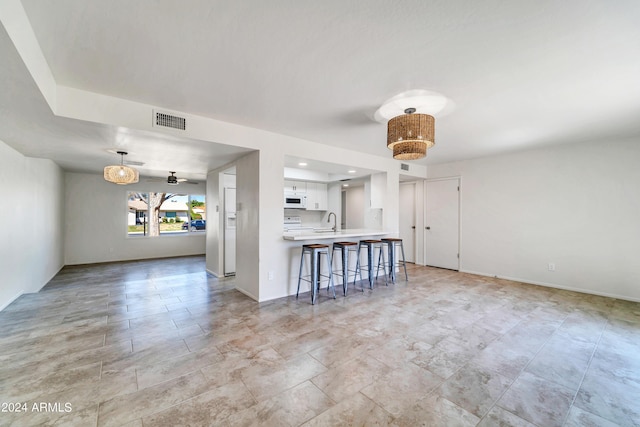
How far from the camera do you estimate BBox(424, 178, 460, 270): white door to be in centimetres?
600

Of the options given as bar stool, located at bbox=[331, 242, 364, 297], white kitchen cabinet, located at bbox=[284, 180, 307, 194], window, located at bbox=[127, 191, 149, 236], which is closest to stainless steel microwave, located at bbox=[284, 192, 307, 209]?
white kitchen cabinet, located at bbox=[284, 180, 307, 194]

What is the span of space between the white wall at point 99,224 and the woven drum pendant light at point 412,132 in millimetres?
7315

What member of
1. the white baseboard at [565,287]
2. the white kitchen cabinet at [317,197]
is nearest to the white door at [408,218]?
the white baseboard at [565,287]

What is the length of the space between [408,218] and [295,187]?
315 centimetres

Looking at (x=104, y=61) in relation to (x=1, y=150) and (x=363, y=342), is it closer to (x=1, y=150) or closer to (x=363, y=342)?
(x=1, y=150)

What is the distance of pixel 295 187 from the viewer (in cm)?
672

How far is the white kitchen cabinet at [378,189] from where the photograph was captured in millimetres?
5592

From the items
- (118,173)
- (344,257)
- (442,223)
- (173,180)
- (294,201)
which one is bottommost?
(344,257)

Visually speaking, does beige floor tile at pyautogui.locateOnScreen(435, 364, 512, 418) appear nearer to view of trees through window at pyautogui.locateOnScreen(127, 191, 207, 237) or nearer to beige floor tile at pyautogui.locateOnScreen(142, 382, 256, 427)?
beige floor tile at pyautogui.locateOnScreen(142, 382, 256, 427)

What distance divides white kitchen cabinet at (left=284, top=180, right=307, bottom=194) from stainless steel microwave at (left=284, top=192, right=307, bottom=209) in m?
0.11

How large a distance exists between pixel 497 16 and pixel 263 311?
12.0 ft

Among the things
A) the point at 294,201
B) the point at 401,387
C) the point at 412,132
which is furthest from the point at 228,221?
the point at 401,387

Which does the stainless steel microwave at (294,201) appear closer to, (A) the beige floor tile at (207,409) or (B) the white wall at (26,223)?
(B) the white wall at (26,223)

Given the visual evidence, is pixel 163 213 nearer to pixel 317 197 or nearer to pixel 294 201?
pixel 294 201
